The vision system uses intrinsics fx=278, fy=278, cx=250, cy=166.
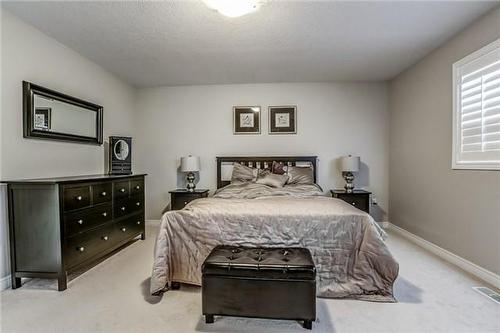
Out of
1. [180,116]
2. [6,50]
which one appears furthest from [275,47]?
[6,50]

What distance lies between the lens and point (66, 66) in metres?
3.34

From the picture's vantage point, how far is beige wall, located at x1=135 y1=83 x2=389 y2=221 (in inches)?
190

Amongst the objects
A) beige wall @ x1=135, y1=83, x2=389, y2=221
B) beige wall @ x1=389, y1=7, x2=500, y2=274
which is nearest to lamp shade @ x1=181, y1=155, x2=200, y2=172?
beige wall @ x1=135, y1=83, x2=389, y2=221

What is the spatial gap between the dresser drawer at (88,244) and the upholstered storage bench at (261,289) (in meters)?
1.54

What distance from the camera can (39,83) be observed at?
2932 millimetres

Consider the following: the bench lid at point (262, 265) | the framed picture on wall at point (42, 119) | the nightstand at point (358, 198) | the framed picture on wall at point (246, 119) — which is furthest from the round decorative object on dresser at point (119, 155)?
the nightstand at point (358, 198)

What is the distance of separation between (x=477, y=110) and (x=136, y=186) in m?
4.18

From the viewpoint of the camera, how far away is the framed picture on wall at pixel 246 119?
4.91m

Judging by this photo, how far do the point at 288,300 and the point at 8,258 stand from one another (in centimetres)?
257

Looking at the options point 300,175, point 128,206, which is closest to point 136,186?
point 128,206

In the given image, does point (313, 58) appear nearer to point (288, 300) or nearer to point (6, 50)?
point (288, 300)

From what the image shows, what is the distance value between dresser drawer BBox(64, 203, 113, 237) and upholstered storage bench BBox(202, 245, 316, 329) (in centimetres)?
154

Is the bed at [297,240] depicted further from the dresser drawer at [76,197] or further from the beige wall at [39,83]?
the beige wall at [39,83]

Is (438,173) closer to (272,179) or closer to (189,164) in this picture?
(272,179)
